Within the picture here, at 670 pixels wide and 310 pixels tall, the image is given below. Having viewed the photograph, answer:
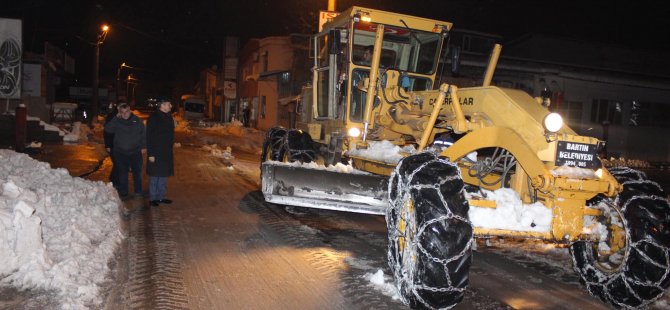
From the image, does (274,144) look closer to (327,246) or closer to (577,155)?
(327,246)

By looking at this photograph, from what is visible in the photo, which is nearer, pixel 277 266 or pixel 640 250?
pixel 640 250

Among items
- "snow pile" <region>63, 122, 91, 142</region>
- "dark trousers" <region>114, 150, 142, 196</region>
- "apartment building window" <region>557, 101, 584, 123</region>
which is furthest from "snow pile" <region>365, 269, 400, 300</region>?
"apartment building window" <region>557, 101, 584, 123</region>

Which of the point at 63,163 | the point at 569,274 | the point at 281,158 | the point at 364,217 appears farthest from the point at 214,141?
the point at 569,274

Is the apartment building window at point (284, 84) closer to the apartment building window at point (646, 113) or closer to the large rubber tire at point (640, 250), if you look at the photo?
the apartment building window at point (646, 113)

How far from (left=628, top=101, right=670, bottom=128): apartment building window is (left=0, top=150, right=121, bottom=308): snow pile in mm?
27337

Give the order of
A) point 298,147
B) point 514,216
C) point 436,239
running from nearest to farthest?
1. point 436,239
2. point 514,216
3. point 298,147

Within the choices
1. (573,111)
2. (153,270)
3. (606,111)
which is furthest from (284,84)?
(153,270)

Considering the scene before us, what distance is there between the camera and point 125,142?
920 centimetres

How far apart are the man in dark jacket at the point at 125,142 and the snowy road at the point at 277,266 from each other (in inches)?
53.2

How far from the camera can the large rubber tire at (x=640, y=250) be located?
14.9 ft

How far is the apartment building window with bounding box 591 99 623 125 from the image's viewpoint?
87.5 ft

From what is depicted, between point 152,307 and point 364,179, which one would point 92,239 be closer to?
point 152,307

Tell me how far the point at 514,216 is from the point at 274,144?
600 centimetres

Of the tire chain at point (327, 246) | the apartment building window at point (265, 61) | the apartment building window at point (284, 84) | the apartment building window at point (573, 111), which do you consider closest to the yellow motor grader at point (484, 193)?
the tire chain at point (327, 246)
